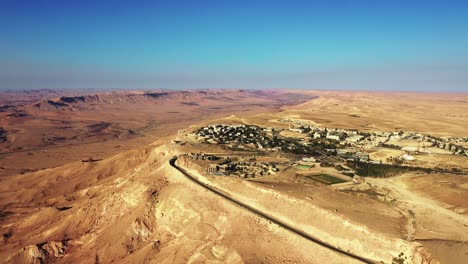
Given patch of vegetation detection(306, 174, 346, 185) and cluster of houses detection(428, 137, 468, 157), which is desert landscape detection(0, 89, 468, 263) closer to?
patch of vegetation detection(306, 174, 346, 185)

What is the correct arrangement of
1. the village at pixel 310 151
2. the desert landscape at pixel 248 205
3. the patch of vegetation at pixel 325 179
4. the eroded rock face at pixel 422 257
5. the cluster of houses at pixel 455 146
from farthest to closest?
the cluster of houses at pixel 455 146
the village at pixel 310 151
the patch of vegetation at pixel 325 179
the desert landscape at pixel 248 205
the eroded rock face at pixel 422 257

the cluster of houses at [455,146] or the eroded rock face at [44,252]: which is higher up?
the cluster of houses at [455,146]

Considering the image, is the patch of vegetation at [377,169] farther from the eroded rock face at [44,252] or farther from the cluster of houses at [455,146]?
the eroded rock face at [44,252]

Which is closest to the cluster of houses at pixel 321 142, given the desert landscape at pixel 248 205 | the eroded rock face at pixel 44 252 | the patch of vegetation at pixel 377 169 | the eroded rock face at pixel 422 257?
the desert landscape at pixel 248 205

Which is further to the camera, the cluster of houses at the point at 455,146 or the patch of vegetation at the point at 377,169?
the cluster of houses at the point at 455,146

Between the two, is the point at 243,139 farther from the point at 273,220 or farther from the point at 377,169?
the point at 273,220

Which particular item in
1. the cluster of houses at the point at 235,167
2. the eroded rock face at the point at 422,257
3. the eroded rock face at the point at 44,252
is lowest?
the eroded rock face at the point at 44,252

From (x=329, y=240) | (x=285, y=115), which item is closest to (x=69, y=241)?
(x=329, y=240)

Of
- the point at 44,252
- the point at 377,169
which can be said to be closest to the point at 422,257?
the point at 377,169

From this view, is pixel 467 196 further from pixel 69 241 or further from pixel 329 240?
pixel 69 241

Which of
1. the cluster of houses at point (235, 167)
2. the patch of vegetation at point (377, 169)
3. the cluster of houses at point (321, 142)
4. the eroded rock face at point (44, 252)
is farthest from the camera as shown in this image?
the cluster of houses at point (321, 142)

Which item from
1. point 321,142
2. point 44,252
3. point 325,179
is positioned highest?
point 321,142

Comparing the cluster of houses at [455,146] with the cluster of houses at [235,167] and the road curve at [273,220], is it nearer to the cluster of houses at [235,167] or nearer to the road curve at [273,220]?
the cluster of houses at [235,167]
